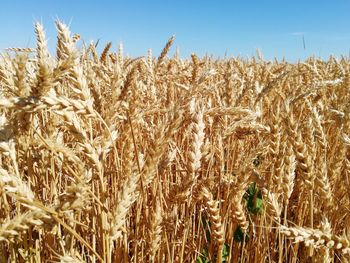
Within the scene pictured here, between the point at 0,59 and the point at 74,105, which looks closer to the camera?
the point at 74,105

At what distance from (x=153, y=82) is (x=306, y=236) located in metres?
1.83

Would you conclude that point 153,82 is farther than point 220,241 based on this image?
Yes

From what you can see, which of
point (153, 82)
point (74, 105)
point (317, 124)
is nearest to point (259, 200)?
point (317, 124)

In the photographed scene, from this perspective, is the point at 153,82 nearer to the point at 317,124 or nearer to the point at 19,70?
the point at 317,124

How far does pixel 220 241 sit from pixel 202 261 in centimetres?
41

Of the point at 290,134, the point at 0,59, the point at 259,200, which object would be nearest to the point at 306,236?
the point at 290,134

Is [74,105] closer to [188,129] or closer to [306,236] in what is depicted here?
[306,236]

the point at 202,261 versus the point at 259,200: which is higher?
the point at 259,200

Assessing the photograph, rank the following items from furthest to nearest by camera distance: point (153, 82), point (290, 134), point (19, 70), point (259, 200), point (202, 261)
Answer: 1. point (153, 82)
2. point (259, 200)
3. point (202, 261)
4. point (290, 134)
5. point (19, 70)

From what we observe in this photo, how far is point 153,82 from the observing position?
7.93ft

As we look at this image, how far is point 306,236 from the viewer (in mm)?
739

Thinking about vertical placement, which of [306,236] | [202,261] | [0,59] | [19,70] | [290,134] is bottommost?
[202,261]

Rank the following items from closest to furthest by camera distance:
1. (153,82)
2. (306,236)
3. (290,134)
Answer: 1. (306,236)
2. (290,134)
3. (153,82)

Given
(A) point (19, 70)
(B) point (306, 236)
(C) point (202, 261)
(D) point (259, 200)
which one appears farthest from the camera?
(D) point (259, 200)
